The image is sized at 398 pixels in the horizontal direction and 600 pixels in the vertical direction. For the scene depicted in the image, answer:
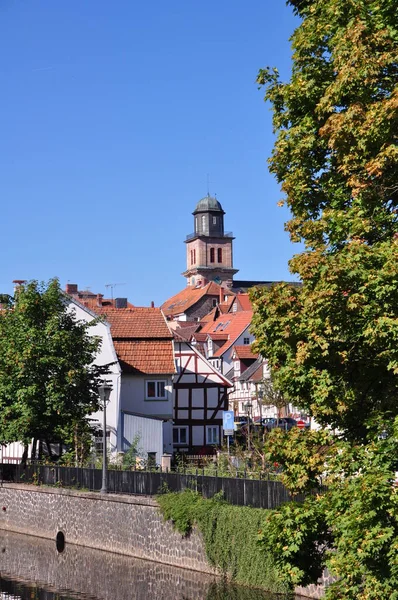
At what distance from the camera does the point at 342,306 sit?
1442cm

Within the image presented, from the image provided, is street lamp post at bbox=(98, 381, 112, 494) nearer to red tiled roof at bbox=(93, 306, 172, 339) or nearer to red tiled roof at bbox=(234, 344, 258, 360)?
red tiled roof at bbox=(93, 306, 172, 339)

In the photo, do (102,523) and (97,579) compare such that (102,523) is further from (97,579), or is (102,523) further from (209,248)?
(209,248)

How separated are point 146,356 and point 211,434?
7308 millimetres

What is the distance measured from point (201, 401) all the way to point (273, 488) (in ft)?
102

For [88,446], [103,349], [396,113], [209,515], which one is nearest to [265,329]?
[396,113]

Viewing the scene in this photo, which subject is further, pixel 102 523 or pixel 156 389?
pixel 156 389

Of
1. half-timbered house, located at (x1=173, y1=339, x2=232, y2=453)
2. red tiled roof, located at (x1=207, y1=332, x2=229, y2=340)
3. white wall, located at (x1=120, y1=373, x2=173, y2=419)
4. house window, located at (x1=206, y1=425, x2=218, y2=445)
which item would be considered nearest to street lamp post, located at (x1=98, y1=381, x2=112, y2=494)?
white wall, located at (x1=120, y1=373, x2=173, y2=419)

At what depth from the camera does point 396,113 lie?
45.2 ft

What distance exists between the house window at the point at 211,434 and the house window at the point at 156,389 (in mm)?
6201

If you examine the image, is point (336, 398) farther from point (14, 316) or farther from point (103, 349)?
point (103, 349)

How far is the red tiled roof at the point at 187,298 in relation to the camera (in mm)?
156125

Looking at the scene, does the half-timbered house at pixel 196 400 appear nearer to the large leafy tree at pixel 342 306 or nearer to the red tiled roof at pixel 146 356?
the red tiled roof at pixel 146 356

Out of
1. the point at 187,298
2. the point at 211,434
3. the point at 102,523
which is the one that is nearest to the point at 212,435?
the point at 211,434

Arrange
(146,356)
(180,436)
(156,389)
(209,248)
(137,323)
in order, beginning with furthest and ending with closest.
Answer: (209,248) → (180,436) → (137,323) → (146,356) → (156,389)
